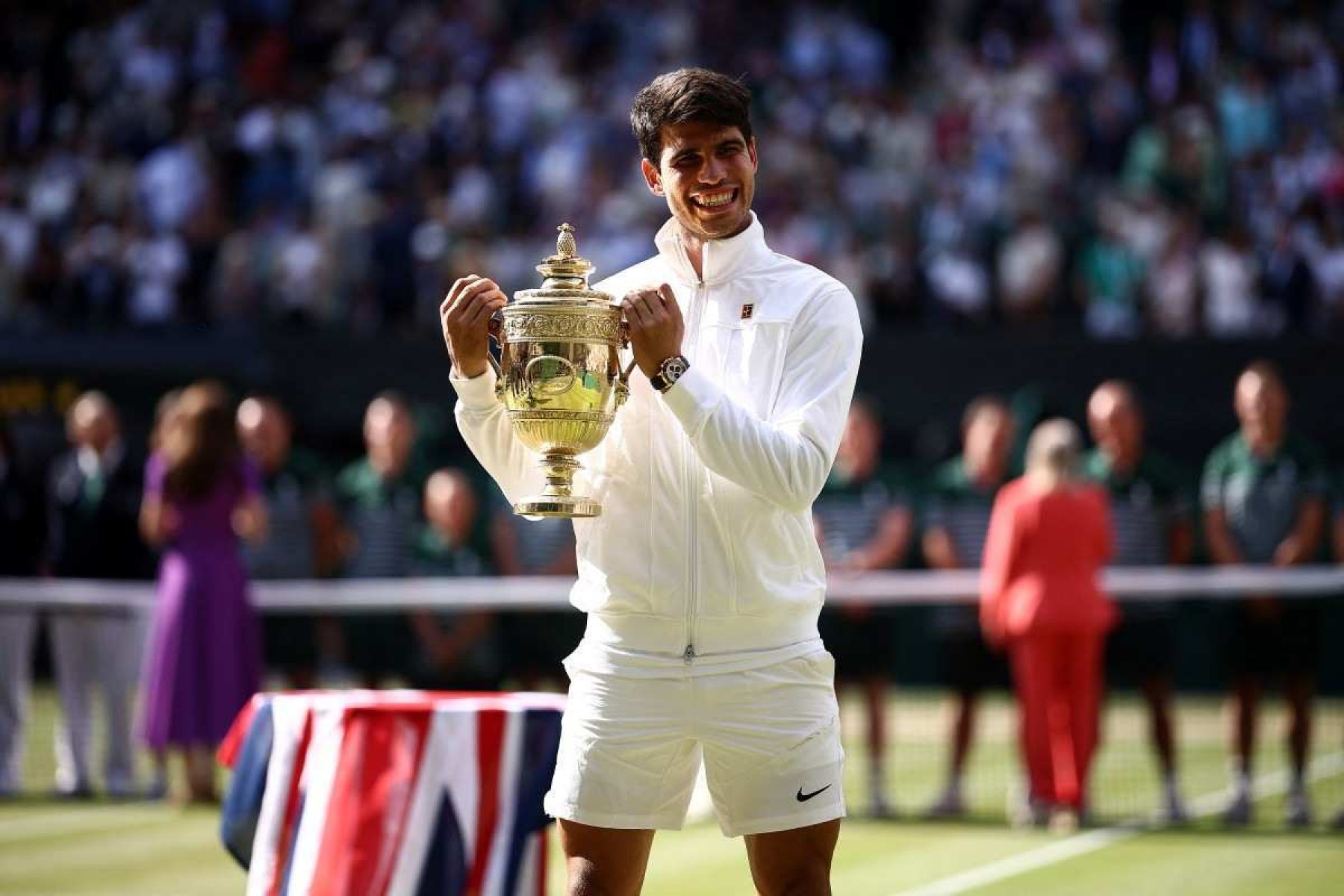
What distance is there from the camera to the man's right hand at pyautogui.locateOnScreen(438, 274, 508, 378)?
3.89m

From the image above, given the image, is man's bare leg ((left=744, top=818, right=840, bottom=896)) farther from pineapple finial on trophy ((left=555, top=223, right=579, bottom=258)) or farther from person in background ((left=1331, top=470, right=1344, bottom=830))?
person in background ((left=1331, top=470, right=1344, bottom=830))

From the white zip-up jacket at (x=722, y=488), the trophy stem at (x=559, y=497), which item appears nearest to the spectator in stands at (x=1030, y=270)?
the white zip-up jacket at (x=722, y=488)

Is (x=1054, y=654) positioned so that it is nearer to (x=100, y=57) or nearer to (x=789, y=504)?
(x=789, y=504)

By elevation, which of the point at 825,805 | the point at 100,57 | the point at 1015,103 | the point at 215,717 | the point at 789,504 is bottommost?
the point at 215,717

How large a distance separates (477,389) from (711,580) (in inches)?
23.0

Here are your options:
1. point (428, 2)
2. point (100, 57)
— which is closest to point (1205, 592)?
point (428, 2)

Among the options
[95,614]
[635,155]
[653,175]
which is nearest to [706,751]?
[653,175]

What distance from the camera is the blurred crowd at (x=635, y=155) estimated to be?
15.9 m

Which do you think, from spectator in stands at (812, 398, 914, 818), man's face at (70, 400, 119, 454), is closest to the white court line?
spectator in stands at (812, 398, 914, 818)

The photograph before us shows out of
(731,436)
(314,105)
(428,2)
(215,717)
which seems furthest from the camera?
(428,2)

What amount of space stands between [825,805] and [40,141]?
18.3 m

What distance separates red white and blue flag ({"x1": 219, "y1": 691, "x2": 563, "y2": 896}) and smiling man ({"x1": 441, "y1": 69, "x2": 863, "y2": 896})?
1415 millimetres

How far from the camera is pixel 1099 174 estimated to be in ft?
55.1

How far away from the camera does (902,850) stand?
8641 millimetres
